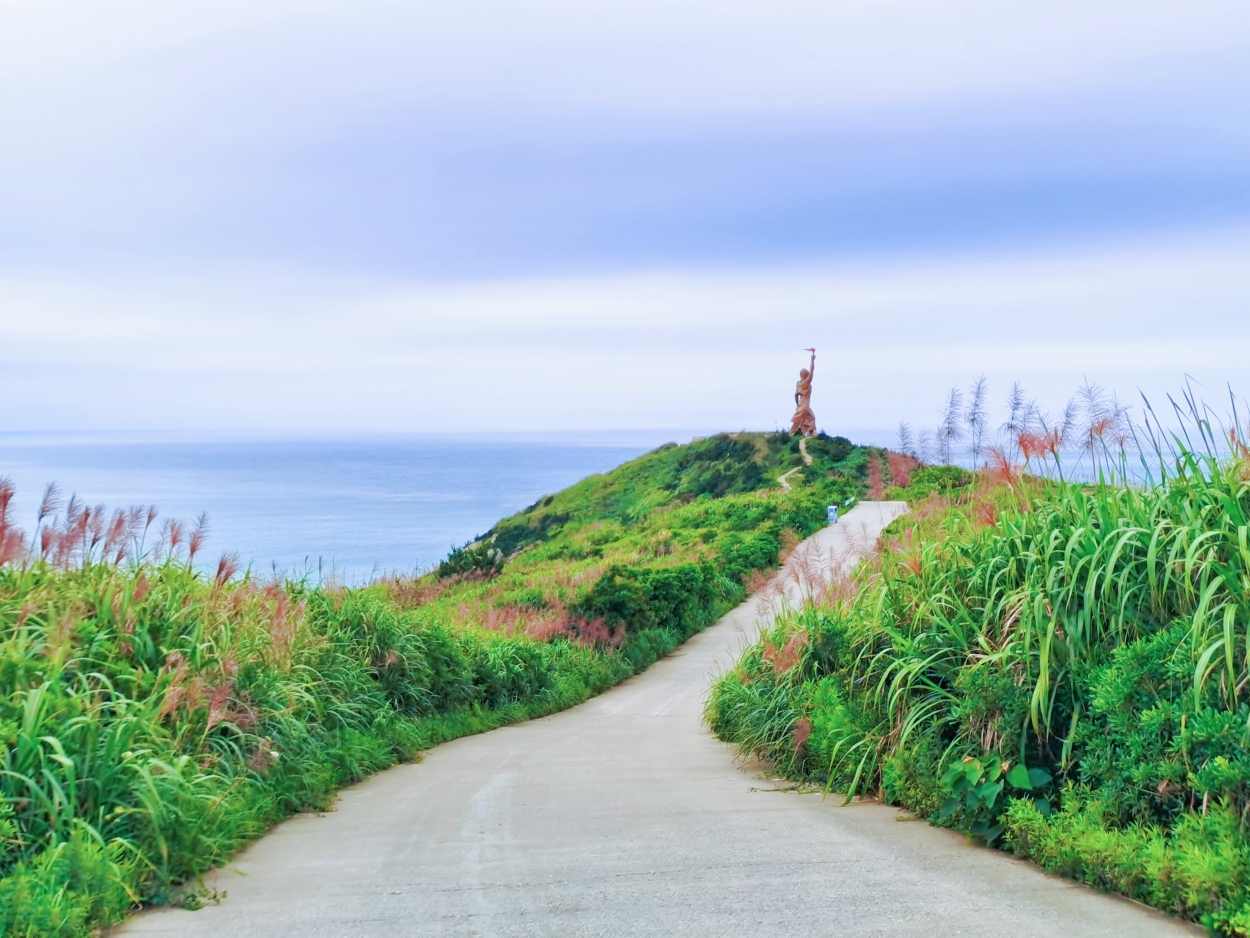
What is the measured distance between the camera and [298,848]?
5266 mm

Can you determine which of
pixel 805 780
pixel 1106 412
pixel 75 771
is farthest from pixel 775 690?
pixel 75 771

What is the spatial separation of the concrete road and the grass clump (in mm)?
237

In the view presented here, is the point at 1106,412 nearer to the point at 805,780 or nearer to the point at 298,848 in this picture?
the point at 805,780

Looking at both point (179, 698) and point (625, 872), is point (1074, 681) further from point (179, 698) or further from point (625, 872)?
point (179, 698)

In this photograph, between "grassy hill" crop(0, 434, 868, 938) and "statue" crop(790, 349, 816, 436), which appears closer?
"grassy hill" crop(0, 434, 868, 938)

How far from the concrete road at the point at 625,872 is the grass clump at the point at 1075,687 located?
0.24 m

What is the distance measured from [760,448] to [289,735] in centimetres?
3970

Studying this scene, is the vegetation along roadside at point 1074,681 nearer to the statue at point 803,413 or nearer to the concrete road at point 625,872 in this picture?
the concrete road at point 625,872

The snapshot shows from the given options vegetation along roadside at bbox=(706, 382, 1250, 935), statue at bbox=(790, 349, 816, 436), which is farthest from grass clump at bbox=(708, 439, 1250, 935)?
statue at bbox=(790, 349, 816, 436)

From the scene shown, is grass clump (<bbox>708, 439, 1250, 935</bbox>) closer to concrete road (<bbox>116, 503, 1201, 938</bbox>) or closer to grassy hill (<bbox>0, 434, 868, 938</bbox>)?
concrete road (<bbox>116, 503, 1201, 938</bbox>)

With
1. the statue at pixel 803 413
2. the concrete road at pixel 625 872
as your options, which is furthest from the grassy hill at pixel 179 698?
the statue at pixel 803 413

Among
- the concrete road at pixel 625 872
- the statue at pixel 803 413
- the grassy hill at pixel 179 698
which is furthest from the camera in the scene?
the statue at pixel 803 413

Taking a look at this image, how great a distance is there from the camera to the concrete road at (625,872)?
13.3 feet

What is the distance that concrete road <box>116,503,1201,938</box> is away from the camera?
405 centimetres
